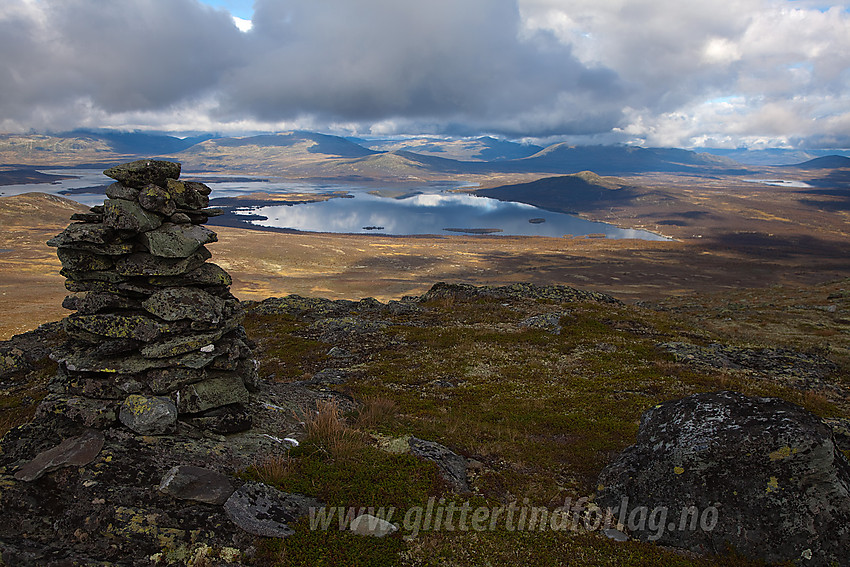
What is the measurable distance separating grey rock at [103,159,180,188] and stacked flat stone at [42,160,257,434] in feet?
0.11

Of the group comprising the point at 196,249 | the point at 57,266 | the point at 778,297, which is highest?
the point at 196,249

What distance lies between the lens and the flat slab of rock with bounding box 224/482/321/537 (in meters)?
8.69

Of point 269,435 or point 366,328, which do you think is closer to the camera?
point 269,435

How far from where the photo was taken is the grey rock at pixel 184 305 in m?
13.2

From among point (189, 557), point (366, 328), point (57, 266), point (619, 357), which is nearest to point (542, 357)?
point (619, 357)

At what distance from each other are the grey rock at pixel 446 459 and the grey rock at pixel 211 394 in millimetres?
5513

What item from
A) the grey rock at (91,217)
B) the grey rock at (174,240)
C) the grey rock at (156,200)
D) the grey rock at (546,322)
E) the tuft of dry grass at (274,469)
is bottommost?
the grey rock at (546,322)

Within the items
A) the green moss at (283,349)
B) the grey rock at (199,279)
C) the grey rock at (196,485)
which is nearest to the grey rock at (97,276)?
the grey rock at (199,279)

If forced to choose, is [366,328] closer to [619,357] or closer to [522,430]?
[619,357]

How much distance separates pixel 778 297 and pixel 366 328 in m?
63.3

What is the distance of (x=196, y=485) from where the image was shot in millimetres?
9305

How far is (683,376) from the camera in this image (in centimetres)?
2088

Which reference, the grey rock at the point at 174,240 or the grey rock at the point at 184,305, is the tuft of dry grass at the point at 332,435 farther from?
the grey rock at the point at 174,240

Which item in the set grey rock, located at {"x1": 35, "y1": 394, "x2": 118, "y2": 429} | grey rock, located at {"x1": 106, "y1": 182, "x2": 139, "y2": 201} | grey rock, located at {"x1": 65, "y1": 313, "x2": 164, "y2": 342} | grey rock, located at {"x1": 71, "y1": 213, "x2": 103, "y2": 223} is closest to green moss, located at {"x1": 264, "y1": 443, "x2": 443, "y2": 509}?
grey rock, located at {"x1": 35, "y1": 394, "x2": 118, "y2": 429}
